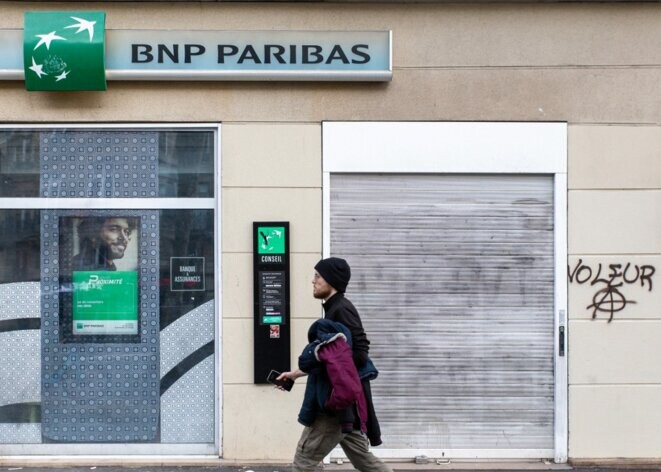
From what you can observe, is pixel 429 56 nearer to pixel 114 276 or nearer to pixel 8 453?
pixel 114 276

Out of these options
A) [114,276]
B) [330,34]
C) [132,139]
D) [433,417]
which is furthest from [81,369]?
[330,34]

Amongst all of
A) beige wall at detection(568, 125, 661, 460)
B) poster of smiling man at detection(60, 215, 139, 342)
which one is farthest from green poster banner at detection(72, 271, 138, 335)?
beige wall at detection(568, 125, 661, 460)

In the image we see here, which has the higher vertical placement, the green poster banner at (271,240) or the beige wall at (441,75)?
the beige wall at (441,75)

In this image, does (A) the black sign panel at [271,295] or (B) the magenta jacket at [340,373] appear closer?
(B) the magenta jacket at [340,373]

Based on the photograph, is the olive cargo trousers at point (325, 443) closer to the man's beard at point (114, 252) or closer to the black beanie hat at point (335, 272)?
the black beanie hat at point (335, 272)

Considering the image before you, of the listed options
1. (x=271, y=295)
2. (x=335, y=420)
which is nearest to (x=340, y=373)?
(x=335, y=420)

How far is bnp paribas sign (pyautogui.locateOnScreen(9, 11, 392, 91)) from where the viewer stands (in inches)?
289

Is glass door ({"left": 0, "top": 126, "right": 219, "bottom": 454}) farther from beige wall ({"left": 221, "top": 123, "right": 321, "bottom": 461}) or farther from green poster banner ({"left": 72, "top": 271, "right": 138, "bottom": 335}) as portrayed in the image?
beige wall ({"left": 221, "top": 123, "right": 321, "bottom": 461})

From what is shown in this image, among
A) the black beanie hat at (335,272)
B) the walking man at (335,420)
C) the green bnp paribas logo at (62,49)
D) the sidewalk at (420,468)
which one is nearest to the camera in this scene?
the walking man at (335,420)

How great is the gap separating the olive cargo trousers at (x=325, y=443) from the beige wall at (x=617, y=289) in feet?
8.26

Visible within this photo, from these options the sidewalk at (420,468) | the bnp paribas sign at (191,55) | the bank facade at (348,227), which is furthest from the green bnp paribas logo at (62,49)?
the sidewalk at (420,468)

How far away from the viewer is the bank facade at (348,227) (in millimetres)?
7531

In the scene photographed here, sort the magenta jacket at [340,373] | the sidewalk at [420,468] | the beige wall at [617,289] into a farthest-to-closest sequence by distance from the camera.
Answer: the beige wall at [617,289]
the sidewalk at [420,468]
the magenta jacket at [340,373]

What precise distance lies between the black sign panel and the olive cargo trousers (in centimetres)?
180
